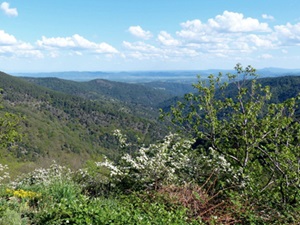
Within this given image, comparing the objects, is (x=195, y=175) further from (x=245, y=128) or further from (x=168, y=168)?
(x=245, y=128)

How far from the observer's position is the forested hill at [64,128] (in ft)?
437

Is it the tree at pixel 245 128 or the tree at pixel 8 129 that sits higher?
the tree at pixel 245 128

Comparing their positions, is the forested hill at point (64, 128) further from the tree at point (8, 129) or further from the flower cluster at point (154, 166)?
the flower cluster at point (154, 166)

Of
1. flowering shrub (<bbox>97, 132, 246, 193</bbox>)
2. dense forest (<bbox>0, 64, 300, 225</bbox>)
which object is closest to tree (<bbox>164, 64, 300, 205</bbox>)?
dense forest (<bbox>0, 64, 300, 225</bbox>)

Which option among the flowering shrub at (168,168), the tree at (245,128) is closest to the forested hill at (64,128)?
the tree at (245,128)

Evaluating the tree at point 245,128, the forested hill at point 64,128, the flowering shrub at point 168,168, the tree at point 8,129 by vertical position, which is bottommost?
the forested hill at point 64,128

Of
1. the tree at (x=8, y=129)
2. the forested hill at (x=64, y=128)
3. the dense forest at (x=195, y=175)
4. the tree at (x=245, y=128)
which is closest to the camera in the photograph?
the dense forest at (x=195, y=175)

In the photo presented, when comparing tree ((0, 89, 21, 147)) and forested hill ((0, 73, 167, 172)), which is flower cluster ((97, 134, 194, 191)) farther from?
forested hill ((0, 73, 167, 172))

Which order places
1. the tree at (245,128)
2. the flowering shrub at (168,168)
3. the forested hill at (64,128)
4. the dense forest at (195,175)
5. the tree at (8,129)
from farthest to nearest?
the forested hill at (64,128), the tree at (8,129), the tree at (245,128), the flowering shrub at (168,168), the dense forest at (195,175)

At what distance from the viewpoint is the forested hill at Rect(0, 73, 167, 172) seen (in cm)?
13325

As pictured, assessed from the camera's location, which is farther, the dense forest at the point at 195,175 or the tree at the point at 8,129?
the tree at the point at 8,129

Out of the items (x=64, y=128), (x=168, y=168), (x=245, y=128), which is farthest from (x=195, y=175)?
(x=64, y=128)

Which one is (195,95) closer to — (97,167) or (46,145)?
(97,167)

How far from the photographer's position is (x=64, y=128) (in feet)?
539
